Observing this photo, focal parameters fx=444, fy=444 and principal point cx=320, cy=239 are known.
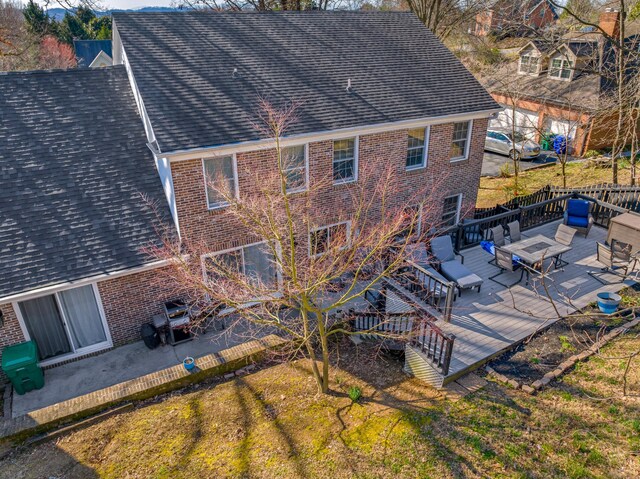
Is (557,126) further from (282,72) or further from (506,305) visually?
(282,72)

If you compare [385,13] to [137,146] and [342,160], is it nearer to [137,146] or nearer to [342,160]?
[342,160]

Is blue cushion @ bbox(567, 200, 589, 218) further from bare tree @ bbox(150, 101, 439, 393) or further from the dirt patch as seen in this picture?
bare tree @ bbox(150, 101, 439, 393)

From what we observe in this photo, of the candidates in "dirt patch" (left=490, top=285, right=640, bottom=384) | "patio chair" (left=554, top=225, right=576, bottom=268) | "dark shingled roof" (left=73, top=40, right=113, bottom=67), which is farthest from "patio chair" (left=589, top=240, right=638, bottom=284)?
"dark shingled roof" (left=73, top=40, right=113, bottom=67)

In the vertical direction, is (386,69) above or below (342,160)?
above

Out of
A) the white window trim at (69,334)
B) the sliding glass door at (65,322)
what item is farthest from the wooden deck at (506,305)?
the sliding glass door at (65,322)

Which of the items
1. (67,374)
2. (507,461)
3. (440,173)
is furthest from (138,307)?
(440,173)

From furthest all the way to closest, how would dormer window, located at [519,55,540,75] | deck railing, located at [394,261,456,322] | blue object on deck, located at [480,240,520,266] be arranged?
1. dormer window, located at [519,55,540,75]
2. blue object on deck, located at [480,240,520,266]
3. deck railing, located at [394,261,456,322]
